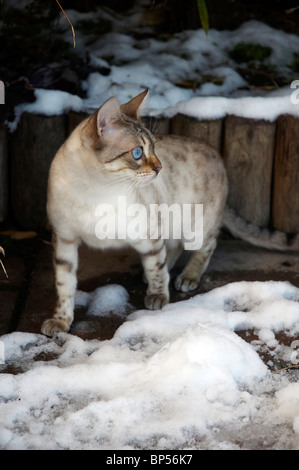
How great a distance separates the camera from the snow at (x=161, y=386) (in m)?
2.19

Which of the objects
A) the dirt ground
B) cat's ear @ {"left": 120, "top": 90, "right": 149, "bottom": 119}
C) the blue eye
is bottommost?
the dirt ground

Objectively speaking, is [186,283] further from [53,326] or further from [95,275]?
[53,326]

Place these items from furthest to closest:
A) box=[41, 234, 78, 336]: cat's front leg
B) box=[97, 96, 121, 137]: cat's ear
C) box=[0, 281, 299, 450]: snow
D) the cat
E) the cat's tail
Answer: the cat's tail
box=[41, 234, 78, 336]: cat's front leg
the cat
box=[97, 96, 121, 137]: cat's ear
box=[0, 281, 299, 450]: snow

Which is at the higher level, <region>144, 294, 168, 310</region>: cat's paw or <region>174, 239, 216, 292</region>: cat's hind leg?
<region>144, 294, 168, 310</region>: cat's paw

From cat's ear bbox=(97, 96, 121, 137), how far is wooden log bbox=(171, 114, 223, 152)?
1198 mm

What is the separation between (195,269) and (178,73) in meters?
1.65

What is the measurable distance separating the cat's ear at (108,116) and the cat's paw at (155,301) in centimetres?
94

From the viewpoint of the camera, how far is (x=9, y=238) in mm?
4008

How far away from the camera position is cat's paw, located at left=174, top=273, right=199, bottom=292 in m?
3.55

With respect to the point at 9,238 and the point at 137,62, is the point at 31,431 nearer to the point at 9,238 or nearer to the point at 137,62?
the point at 9,238

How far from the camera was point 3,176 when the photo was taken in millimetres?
4047
